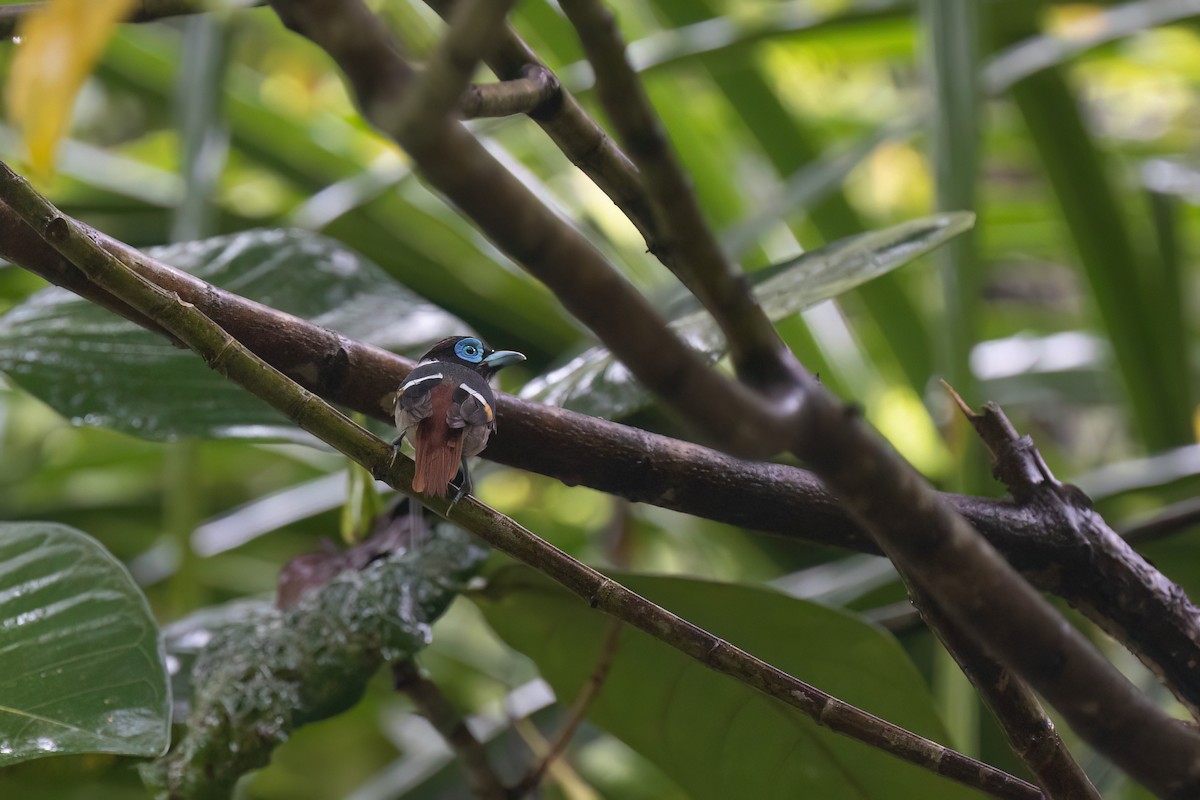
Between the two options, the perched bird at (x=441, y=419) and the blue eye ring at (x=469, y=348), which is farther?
the blue eye ring at (x=469, y=348)

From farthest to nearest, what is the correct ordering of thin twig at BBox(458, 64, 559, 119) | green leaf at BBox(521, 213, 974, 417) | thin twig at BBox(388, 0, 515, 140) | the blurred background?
the blurred background
green leaf at BBox(521, 213, 974, 417)
thin twig at BBox(458, 64, 559, 119)
thin twig at BBox(388, 0, 515, 140)

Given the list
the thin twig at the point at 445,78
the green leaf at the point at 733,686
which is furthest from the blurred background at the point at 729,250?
the thin twig at the point at 445,78

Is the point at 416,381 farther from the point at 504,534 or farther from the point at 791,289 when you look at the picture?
the point at 791,289

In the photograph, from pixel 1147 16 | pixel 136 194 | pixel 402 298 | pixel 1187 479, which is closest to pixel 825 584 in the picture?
pixel 1187 479

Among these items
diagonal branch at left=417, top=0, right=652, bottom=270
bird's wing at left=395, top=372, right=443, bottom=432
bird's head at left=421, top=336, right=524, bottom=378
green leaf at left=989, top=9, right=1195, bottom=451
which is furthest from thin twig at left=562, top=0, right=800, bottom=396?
green leaf at left=989, top=9, right=1195, bottom=451

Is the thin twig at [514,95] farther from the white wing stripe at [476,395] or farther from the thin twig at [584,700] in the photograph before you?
the thin twig at [584,700]

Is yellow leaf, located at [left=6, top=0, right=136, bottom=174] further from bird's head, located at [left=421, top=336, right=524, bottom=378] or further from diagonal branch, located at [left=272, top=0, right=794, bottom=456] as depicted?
bird's head, located at [left=421, top=336, right=524, bottom=378]
